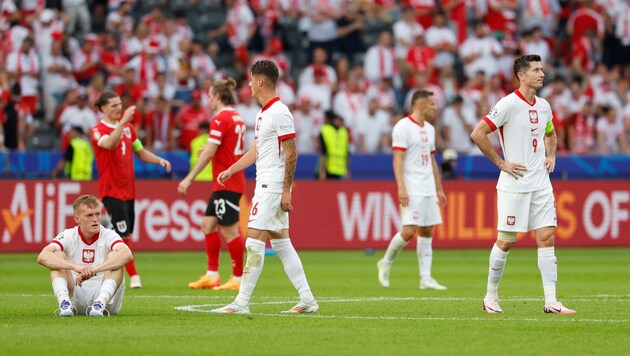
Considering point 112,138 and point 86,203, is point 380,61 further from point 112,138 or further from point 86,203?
point 86,203

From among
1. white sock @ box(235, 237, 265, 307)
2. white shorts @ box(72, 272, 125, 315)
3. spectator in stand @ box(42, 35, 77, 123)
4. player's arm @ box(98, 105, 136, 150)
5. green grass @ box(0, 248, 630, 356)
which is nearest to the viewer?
green grass @ box(0, 248, 630, 356)

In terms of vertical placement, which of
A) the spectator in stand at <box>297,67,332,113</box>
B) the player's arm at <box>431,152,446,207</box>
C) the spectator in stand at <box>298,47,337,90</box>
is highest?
the spectator in stand at <box>298,47,337,90</box>

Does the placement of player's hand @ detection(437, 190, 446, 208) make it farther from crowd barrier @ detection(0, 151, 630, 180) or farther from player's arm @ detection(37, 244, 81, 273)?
crowd barrier @ detection(0, 151, 630, 180)

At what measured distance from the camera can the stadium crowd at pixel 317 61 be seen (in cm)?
2658

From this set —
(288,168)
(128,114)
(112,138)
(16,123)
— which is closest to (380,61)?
(16,123)

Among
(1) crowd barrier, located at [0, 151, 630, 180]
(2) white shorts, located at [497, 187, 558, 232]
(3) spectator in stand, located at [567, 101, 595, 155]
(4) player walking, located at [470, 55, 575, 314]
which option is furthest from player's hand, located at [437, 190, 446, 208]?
(3) spectator in stand, located at [567, 101, 595, 155]

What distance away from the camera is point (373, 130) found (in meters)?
28.0

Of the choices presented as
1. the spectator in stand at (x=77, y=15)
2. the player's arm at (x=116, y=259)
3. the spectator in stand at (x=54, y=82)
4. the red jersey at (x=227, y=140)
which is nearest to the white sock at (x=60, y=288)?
the player's arm at (x=116, y=259)

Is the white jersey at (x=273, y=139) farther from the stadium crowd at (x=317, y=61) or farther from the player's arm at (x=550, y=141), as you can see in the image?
the stadium crowd at (x=317, y=61)

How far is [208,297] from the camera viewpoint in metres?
14.7

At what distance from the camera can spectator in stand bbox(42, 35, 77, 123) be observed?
26688 mm

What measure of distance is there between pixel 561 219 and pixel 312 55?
822cm

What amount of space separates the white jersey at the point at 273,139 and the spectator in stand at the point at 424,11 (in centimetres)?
1988

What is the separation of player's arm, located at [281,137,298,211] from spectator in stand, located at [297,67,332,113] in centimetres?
1609
